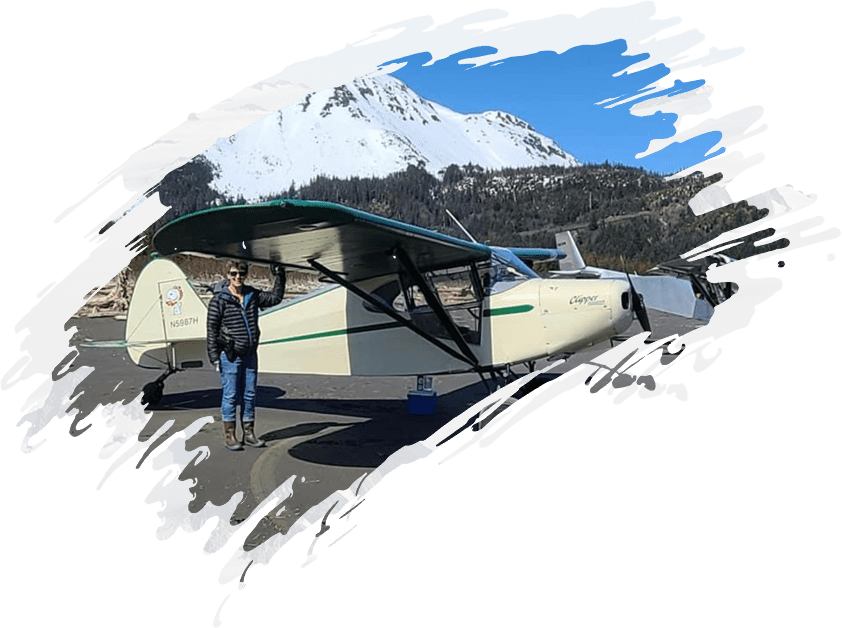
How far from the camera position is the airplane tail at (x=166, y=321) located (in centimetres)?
739

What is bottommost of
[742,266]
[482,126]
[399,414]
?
[399,414]

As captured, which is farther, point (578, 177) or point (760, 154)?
point (578, 177)

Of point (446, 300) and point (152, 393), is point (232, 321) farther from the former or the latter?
point (152, 393)

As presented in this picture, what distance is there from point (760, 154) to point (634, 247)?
220 cm

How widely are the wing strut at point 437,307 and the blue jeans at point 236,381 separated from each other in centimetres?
161

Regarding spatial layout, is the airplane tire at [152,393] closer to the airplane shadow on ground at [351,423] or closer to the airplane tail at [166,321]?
the airplane shadow on ground at [351,423]

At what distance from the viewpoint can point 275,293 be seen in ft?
18.5

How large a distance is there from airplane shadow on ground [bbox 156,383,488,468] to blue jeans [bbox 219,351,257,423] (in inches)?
23.4

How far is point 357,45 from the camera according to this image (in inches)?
199

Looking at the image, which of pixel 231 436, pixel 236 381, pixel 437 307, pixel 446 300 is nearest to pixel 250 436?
pixel 231 436

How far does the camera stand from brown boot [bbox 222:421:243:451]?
5.42 meters

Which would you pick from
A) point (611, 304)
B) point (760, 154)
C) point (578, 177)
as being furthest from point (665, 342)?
point (578, 177)

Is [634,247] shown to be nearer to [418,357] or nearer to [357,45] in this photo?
[418,357]

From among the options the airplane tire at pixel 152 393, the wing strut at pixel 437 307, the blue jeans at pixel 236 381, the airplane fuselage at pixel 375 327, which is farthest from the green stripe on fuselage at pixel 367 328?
the blue jeans at pixel 236 381
